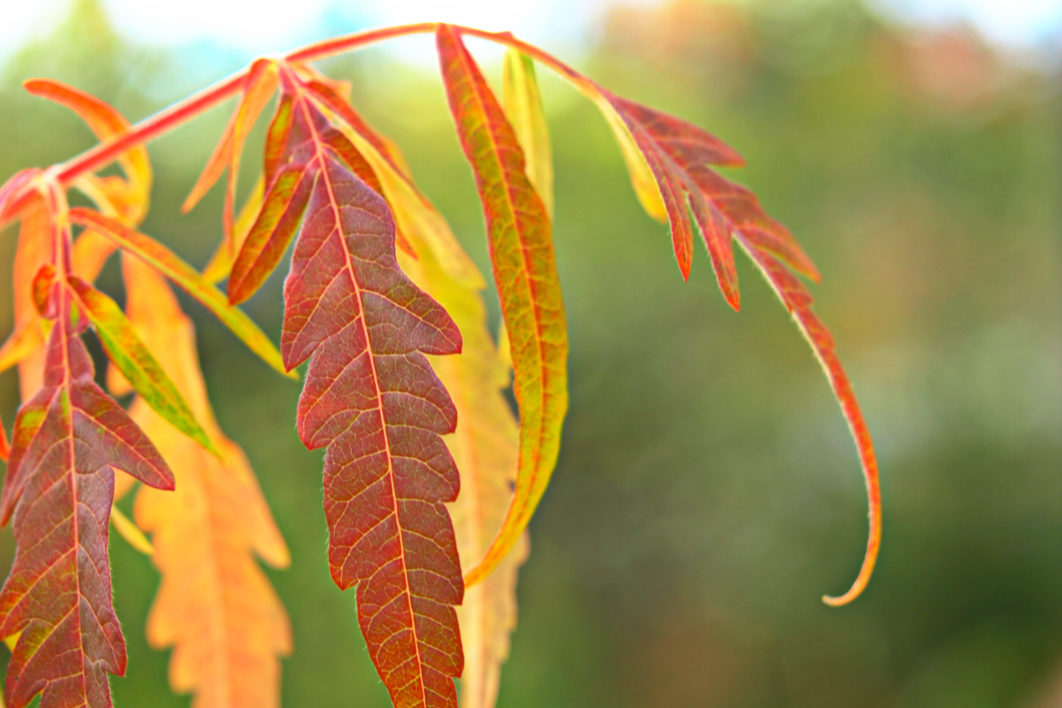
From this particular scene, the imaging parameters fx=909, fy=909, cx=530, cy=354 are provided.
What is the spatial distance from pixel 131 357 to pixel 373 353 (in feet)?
0.38

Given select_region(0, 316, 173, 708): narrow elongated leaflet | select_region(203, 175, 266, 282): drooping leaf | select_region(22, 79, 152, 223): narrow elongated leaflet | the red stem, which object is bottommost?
select_region(0, 316, 173, 708): narrow elongated leaflet

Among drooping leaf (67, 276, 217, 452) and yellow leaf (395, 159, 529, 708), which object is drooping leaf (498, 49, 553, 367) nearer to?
yellow leaf (395, 159, 529, 708)

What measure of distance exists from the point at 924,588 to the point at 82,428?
3.22m

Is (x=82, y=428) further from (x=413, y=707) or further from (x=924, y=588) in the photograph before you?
(x=924, y=588)

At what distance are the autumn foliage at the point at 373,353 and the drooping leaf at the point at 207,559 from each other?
9cm

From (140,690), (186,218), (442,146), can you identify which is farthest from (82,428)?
(442,146)

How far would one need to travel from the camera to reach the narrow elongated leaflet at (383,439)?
256mm

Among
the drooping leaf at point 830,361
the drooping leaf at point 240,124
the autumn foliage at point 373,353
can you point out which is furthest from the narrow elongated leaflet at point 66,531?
the drooping leaf at point 830,361

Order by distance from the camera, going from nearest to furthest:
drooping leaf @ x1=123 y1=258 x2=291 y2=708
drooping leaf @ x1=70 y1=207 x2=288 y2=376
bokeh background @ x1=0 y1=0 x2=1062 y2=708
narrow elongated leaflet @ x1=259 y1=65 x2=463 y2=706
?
narrow elongated leaflet @ x1=259 y1=65 x2=463 y2=706 → drooping leaf @ x1=70 y1=207 x2=288 y2=376 → drooping leaf @ x1=123 y1=258 x2=291 y2=708 → bokeh background @ x1=0 y1=0 x2=1062 y2=708

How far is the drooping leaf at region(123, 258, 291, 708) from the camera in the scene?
524 millimetres

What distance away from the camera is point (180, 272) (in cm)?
37

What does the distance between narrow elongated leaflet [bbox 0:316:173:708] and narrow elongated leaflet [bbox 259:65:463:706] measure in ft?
0.22

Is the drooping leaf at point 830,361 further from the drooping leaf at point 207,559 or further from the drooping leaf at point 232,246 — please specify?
the drooping leaf at point 207,559

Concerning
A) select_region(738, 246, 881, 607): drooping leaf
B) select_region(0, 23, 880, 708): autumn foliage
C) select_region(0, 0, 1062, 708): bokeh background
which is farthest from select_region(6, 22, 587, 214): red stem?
select_region(0, 0, 1062, 708): bokeh background
